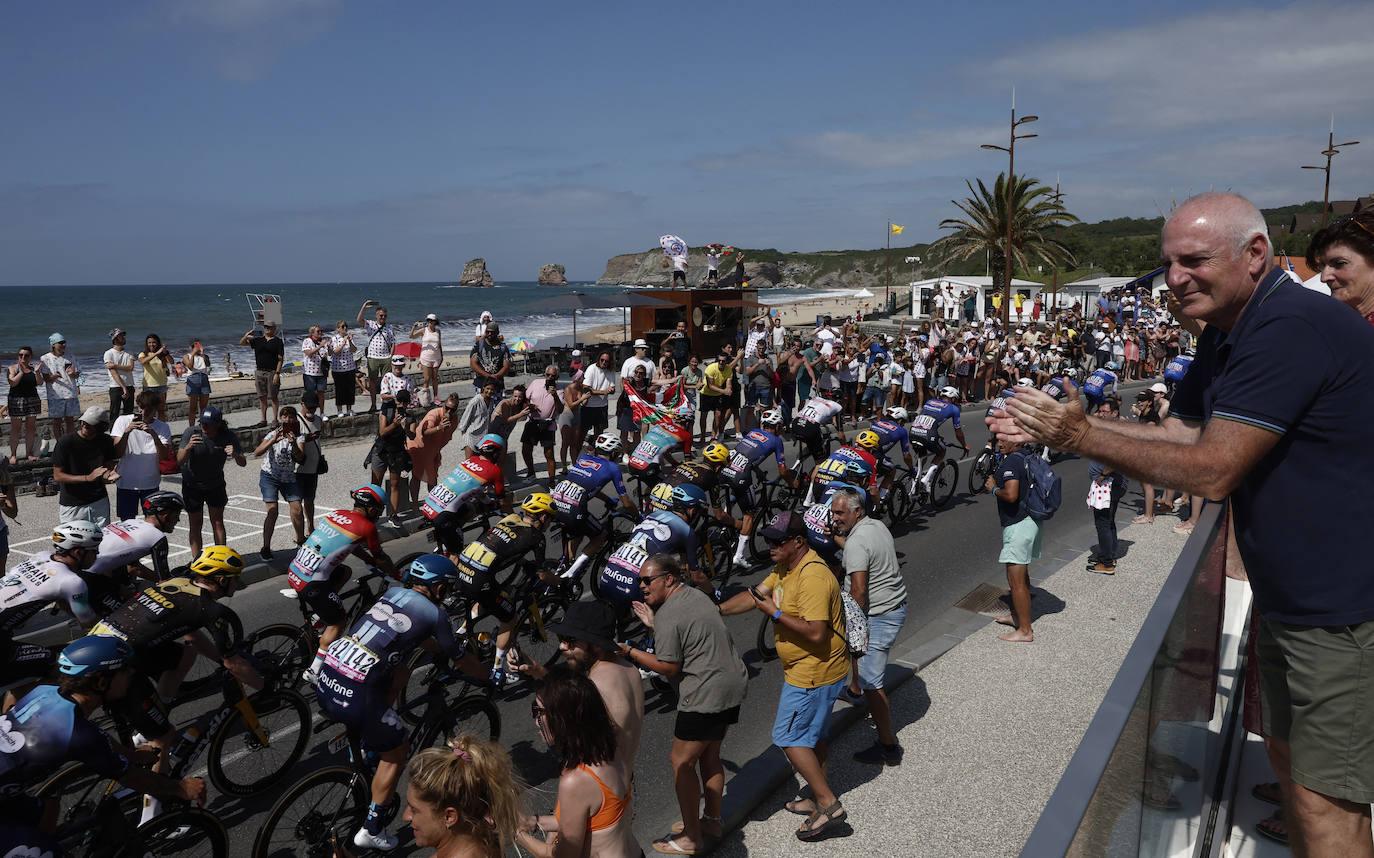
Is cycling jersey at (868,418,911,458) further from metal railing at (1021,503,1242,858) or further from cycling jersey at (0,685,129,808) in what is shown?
cycling jersey at (0,685,129,808)

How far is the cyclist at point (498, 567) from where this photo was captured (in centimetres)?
736

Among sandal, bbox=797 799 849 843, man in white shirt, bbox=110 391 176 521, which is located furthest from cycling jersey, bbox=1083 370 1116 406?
man in white shirt, bbox=110 391 176 521

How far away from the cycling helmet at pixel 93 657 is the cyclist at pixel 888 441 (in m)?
8.58

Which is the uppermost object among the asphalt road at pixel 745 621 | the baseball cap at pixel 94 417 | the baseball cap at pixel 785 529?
the baseball cap at pixel 94 417

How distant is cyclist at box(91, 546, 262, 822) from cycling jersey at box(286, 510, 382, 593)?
2.77 ft

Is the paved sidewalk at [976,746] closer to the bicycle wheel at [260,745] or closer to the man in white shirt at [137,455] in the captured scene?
the bicycle wheel at [260,745]

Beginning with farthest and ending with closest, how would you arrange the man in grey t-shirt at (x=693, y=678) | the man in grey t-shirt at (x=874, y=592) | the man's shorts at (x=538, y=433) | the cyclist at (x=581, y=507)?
the man's shorts at (x=538, y=433) → the cyclist at (x=581, y=507) → the man in grey t-shirt at (x=874, y=592) → the man in grey t-shirt at (x=693, y=678)

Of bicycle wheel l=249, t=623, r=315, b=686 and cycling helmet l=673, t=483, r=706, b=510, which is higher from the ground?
cycling helmet l=673, t=483, r=706, b=510

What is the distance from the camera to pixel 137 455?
386 inches

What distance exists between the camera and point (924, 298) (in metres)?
52.9

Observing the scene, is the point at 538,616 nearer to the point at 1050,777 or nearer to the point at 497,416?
the point at 1050,777

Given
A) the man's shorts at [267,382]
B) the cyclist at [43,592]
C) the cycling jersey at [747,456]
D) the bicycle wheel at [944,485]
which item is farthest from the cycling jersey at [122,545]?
the man's shorts at [267,382]

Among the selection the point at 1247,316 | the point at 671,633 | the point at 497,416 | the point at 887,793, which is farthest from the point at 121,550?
the point at 1247,316

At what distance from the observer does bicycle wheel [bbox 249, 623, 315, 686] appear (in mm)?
7172
